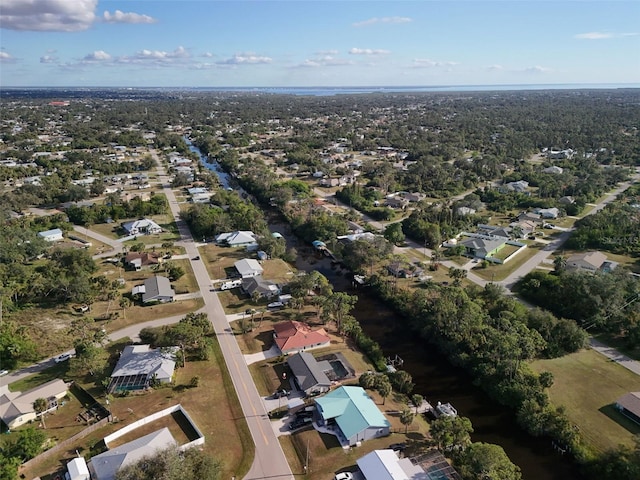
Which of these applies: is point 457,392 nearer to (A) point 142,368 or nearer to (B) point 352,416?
(B) point 352,416

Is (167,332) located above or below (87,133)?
below

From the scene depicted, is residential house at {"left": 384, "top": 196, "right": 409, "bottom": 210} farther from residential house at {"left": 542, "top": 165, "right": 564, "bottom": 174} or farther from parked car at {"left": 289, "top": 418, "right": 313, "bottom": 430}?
parked car at {"left": 289, "top": 418, "right": 313, "bottom": 430}

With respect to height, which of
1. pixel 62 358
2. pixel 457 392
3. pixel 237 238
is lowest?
pixel 457 392

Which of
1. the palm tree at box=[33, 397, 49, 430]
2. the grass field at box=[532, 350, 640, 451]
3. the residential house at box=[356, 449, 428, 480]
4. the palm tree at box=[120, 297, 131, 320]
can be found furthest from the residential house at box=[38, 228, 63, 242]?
the grass field at box=[532, 350, 640, 451]

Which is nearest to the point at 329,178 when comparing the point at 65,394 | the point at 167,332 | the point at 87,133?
the point at 167,332

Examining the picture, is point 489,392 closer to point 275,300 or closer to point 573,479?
point 573,479

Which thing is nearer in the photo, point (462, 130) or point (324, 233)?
point (324, 233)

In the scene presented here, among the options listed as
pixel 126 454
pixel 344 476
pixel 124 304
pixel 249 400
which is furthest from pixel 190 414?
pixel 124 304

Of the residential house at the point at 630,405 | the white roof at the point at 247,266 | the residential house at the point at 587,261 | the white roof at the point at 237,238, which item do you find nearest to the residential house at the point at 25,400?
the white roof at the point at 247,266
